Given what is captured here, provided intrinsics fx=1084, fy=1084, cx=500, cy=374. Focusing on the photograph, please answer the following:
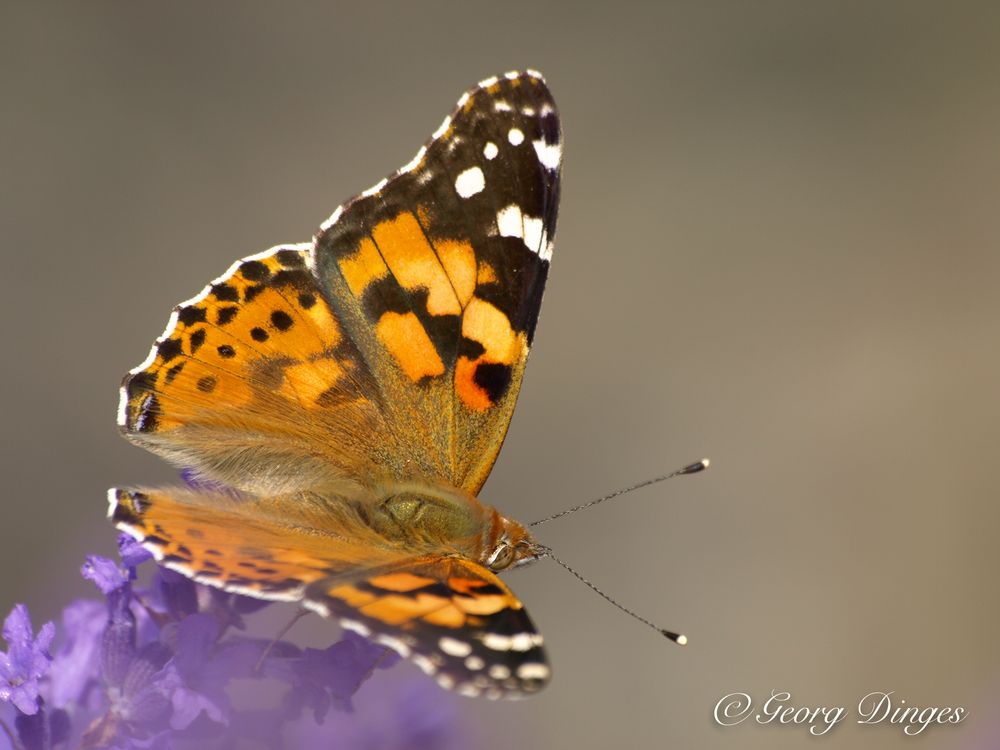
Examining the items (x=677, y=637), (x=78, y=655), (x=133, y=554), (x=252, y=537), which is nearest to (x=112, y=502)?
(x=133, y=554)

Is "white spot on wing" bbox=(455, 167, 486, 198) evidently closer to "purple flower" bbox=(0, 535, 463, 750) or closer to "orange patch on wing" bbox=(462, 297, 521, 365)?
"orange patch on wing" bbox=(462, 297, 521, 365)

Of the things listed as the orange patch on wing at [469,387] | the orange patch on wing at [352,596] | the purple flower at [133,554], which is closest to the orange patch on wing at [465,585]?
the orange patch on wing at [352,596]

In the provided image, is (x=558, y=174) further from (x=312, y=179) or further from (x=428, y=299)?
(x=312, y=179)

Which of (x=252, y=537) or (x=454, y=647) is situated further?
(x=252, y=537)

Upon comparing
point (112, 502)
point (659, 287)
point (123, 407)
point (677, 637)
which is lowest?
point (677, 637)

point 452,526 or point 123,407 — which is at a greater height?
point 123,407

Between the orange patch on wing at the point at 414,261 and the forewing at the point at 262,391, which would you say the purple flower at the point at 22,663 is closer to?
the forewing at the point at 262,391

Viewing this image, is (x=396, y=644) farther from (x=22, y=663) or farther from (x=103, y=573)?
(x=22, y=663)

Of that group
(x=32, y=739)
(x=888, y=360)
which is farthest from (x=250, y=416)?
(x=888, y=360)
